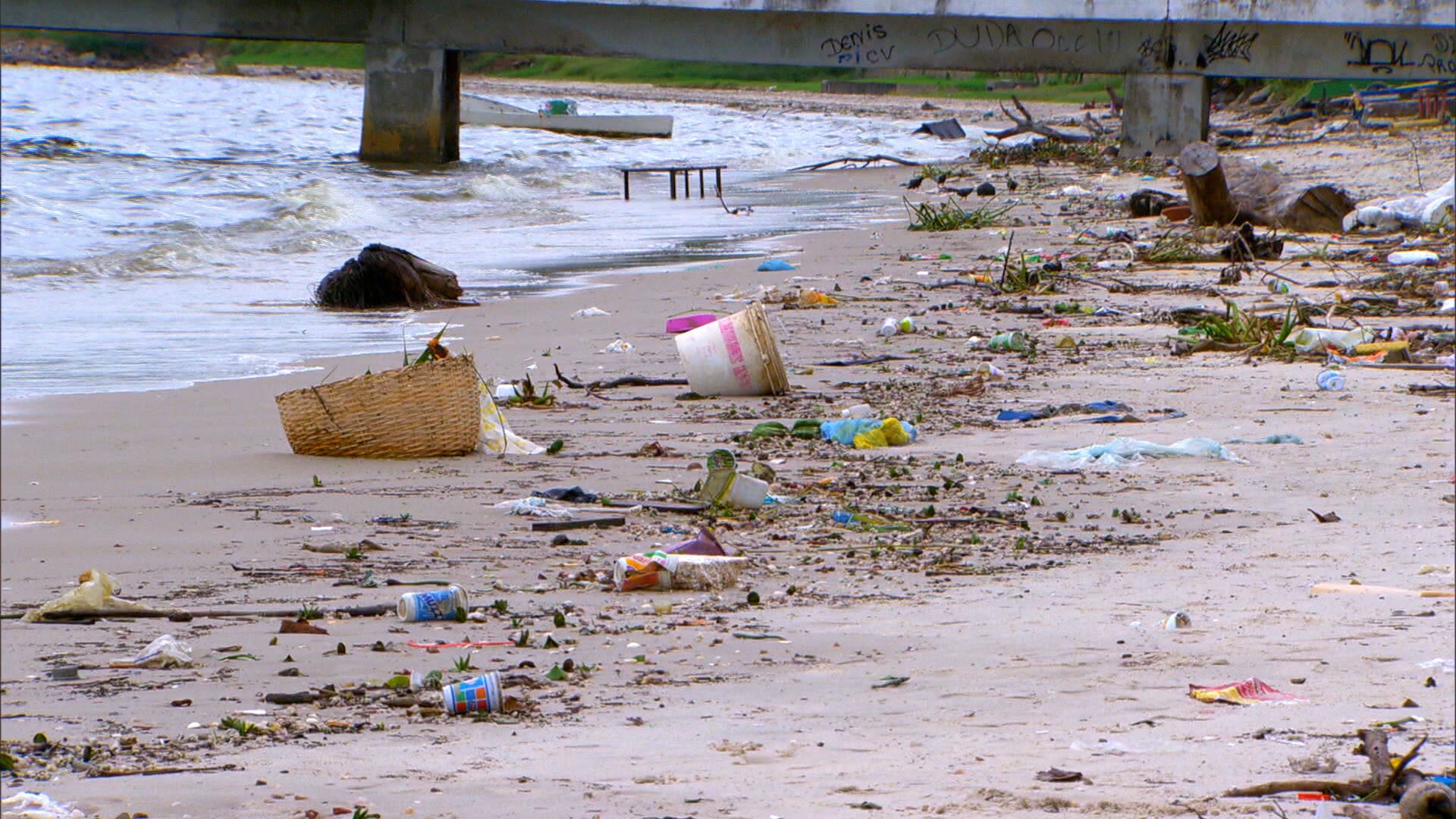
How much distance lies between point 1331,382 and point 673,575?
4.00 metres

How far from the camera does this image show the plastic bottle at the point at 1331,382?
23.3ft

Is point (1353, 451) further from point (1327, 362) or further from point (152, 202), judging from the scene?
point (152, 202)

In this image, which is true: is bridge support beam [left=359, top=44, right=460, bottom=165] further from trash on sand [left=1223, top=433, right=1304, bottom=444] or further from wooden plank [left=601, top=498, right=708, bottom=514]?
wooden plank [left=601, top=498, right=708, bottom=514]

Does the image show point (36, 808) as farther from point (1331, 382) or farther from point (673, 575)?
point (1331, 382)

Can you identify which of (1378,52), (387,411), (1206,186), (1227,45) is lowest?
(387,411)

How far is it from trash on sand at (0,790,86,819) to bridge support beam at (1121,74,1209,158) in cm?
2797

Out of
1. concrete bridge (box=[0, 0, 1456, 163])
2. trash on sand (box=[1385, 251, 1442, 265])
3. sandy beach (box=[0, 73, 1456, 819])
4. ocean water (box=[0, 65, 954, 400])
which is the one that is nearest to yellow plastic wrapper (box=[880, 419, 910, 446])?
sandy beach (box=[0, 73, 1456, 819])

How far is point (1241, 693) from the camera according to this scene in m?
3.15

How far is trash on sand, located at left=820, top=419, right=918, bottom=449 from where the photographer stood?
634cm

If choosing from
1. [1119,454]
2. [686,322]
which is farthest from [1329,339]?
[686,322]

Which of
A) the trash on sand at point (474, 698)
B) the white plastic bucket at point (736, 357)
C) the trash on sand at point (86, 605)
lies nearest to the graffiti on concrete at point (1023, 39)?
the white plastic bucket at point (736, 357)

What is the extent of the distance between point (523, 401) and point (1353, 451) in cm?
356

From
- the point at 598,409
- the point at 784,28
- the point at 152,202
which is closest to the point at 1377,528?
the point at 598,409

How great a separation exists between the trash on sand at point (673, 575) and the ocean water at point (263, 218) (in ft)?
5.58
